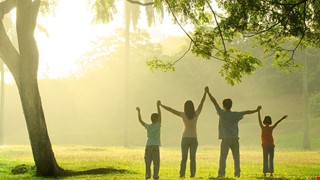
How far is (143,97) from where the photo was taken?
68312 millimetres

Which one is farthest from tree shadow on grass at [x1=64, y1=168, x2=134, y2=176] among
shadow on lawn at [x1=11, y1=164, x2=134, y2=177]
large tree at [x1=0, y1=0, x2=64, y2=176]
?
large tree at [x1=0, y1=0, x2=64, y2=176]

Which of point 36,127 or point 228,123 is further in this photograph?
point 36,127

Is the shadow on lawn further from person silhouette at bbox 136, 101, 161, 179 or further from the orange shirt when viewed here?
the orange shirt

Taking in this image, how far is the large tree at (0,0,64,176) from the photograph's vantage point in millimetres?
15469

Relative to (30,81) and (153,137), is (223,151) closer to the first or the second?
(153,137)

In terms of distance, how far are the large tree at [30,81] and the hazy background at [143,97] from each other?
30340mm

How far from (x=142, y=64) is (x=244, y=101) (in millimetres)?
14878

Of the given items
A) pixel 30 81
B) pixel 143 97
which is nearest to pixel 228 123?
pixel 30 81

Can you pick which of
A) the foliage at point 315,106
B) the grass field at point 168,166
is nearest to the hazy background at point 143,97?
the foliage at point 315,106

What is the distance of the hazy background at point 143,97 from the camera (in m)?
55.4

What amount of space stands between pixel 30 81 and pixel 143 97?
5280 centimetres

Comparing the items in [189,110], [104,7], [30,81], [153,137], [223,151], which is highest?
[104,7]

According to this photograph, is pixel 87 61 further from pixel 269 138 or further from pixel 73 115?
pixel 269 138

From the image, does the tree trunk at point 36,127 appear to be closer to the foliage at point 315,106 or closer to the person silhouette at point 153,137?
the person silhouette at point 153,137
